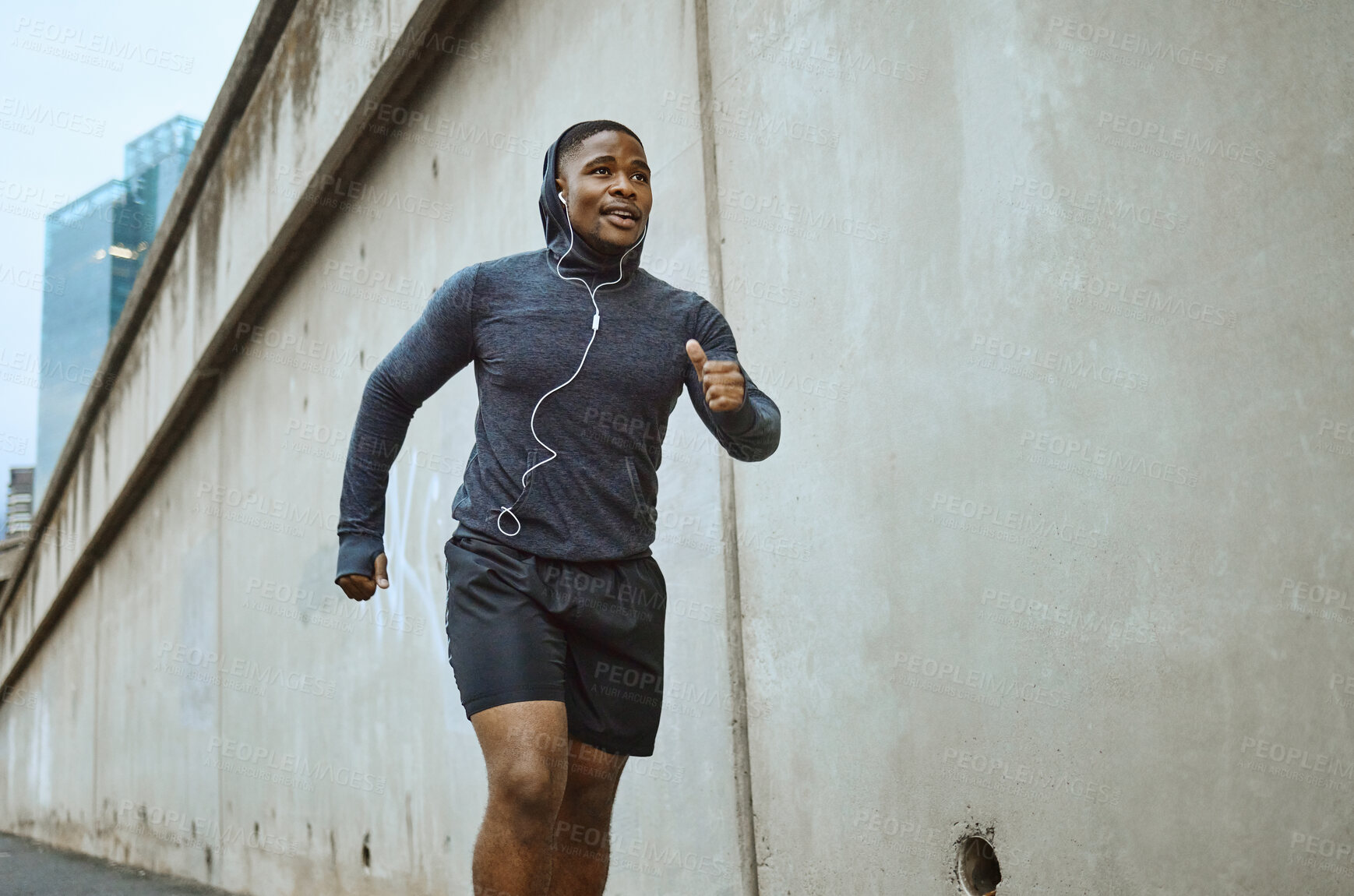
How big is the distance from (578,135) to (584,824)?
1.60 metres

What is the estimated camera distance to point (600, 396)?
271 cm

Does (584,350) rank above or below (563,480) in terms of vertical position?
above

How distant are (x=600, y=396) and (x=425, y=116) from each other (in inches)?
147

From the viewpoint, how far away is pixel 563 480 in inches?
105

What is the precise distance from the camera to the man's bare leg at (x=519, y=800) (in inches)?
93.5

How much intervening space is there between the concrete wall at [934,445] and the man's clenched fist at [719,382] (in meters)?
0.93

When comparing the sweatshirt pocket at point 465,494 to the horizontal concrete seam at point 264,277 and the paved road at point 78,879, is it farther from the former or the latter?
the paved road at point 78,879

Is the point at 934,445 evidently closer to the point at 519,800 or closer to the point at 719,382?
the point at 719,382

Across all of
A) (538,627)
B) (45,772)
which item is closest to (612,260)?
(538,627)

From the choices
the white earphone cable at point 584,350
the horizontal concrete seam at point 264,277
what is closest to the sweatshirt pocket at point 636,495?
the white earphone cable at point 584,350

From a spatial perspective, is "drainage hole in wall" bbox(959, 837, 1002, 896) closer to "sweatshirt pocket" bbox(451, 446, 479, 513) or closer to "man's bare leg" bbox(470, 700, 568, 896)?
"man's bare leg" bbox(470, 700, 568, 896)

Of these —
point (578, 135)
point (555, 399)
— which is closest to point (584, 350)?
point (555, 399)

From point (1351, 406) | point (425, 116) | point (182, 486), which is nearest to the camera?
point (1351, 406)

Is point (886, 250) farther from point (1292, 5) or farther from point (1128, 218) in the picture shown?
point (1292, 5)
